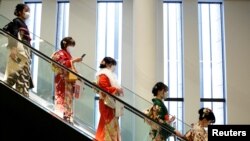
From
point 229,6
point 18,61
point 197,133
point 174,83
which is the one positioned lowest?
point 197,133

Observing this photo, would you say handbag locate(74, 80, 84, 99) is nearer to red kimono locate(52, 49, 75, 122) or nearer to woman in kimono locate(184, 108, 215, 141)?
red kimono locate(52, 49, 75, 122)

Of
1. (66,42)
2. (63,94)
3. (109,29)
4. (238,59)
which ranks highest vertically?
(109,29)

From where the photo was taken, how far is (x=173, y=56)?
11883mm

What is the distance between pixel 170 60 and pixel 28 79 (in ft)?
22.2

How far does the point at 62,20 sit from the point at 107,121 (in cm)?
700

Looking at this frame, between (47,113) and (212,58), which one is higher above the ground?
(212,58)

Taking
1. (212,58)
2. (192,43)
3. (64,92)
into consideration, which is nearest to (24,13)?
(64,92)

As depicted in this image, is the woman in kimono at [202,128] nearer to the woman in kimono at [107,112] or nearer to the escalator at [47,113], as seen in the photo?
the escalator at [47,113]

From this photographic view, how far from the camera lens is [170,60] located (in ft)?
38.9

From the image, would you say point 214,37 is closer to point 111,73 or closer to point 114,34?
point 114,34

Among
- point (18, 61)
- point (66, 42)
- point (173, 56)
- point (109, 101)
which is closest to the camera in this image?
point (109, 101)

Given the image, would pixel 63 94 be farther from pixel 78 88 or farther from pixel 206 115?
pixel 206 115

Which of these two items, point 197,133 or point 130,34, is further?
point 130,34

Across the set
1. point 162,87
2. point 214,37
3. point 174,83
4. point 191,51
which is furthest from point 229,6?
point 162,87
